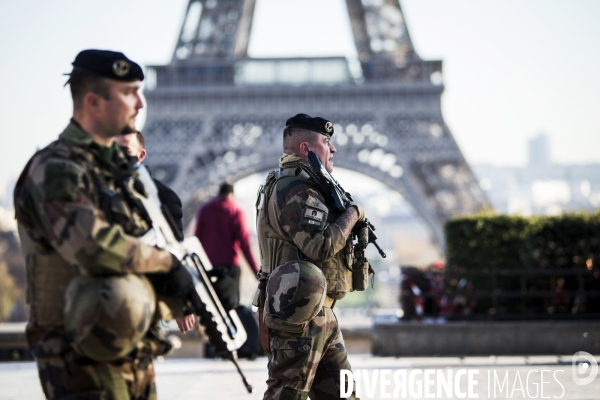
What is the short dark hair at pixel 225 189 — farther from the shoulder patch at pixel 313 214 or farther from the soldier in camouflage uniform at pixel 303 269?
the shoulder patch at pixel 313 214

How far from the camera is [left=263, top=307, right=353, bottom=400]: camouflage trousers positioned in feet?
15.0

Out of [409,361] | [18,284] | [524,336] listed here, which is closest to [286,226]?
[409,361]

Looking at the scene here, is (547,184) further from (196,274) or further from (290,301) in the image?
(196,274)

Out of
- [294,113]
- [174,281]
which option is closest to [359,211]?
[174,281]

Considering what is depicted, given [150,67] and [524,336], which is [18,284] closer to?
[150,67]

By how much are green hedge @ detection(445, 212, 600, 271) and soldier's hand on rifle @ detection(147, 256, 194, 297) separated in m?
9.00

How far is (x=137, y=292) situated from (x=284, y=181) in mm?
1702

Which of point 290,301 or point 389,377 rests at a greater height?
point 290,301

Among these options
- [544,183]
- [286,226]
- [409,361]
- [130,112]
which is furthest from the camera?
[544,183]

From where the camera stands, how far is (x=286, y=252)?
475 centimetres

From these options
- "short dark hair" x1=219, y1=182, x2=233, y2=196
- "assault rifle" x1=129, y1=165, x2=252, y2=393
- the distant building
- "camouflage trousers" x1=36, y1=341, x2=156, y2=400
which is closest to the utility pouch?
"assault rifle" x1=129, y1=165, x2=252, y2=393

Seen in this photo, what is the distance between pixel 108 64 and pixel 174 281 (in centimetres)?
76

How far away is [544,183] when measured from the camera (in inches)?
7638
